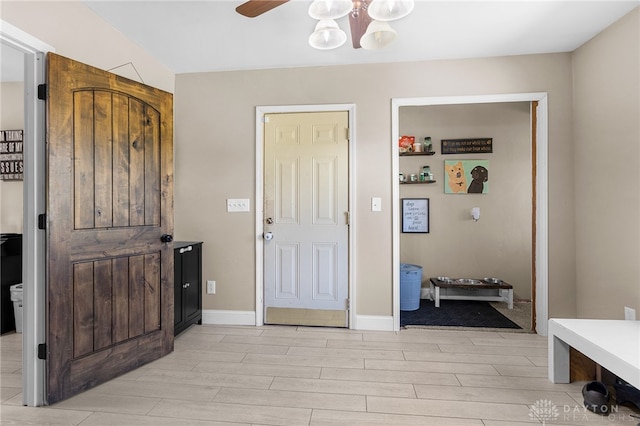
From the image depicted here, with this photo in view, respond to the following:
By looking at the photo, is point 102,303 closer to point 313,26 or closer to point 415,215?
point 313,26

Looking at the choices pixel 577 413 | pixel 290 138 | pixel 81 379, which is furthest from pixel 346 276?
pixel 81 379

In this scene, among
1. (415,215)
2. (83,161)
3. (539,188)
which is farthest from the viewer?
(415,215)

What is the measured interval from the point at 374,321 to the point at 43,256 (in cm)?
252

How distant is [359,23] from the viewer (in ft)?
5.73

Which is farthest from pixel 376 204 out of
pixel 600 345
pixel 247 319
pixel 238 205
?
pixel 600 345

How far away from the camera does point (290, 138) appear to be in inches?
120

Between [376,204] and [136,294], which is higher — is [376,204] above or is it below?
above

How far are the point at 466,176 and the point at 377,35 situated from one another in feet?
9.47

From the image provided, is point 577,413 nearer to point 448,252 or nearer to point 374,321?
point 374,321

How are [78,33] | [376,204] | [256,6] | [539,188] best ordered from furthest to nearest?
[376,204], [539,188], [78,33], [256,6]

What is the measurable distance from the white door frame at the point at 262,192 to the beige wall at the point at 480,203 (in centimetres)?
145

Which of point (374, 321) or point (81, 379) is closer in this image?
point (81, 379)

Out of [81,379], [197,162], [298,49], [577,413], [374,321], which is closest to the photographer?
[577,413]

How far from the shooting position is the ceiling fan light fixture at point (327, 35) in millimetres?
1705
